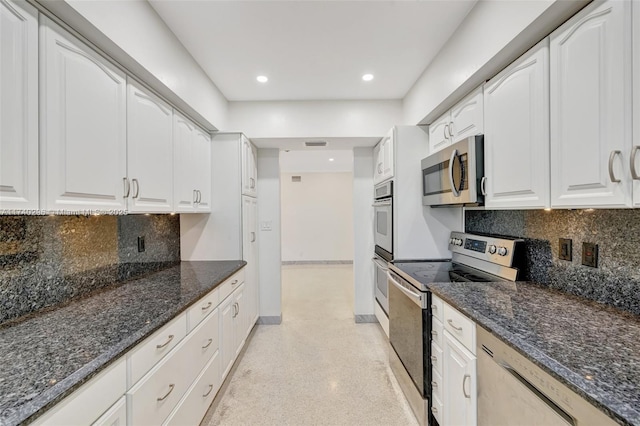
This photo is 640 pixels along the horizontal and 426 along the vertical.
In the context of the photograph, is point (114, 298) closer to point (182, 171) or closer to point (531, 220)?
point (182, 171)

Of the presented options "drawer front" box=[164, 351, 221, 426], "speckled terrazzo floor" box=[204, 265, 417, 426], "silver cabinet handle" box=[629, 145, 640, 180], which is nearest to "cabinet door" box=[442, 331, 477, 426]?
"speckled terrazzo floor" box=[204, 265, 417, 426]

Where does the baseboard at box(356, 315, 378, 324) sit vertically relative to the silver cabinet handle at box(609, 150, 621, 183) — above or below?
below

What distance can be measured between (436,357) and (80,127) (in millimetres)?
2194

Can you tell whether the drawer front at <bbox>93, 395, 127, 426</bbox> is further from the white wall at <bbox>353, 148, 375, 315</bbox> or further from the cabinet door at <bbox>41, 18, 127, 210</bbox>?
the white wall at <bbox>353, 148, 375, 315</bbox>

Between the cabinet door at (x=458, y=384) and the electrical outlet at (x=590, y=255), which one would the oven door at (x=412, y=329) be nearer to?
the cabinet door at (x=458, y=384)

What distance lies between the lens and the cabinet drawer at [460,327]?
1284 millimetres

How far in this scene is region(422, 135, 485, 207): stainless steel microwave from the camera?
1.73m

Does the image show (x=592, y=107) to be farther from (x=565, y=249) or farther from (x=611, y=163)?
(x=565, y=249)

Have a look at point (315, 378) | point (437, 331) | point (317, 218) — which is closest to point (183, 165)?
point (315, 378)

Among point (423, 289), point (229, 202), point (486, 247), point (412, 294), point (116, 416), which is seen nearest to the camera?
point (116, 416)

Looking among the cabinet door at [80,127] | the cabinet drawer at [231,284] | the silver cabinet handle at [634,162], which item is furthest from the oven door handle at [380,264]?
the cabinet door at [80,127]

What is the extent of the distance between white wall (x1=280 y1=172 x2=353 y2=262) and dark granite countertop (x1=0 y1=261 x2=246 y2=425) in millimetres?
5327

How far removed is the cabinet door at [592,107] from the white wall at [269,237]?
2742 mm

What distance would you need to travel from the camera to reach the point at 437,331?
5.36 feet
